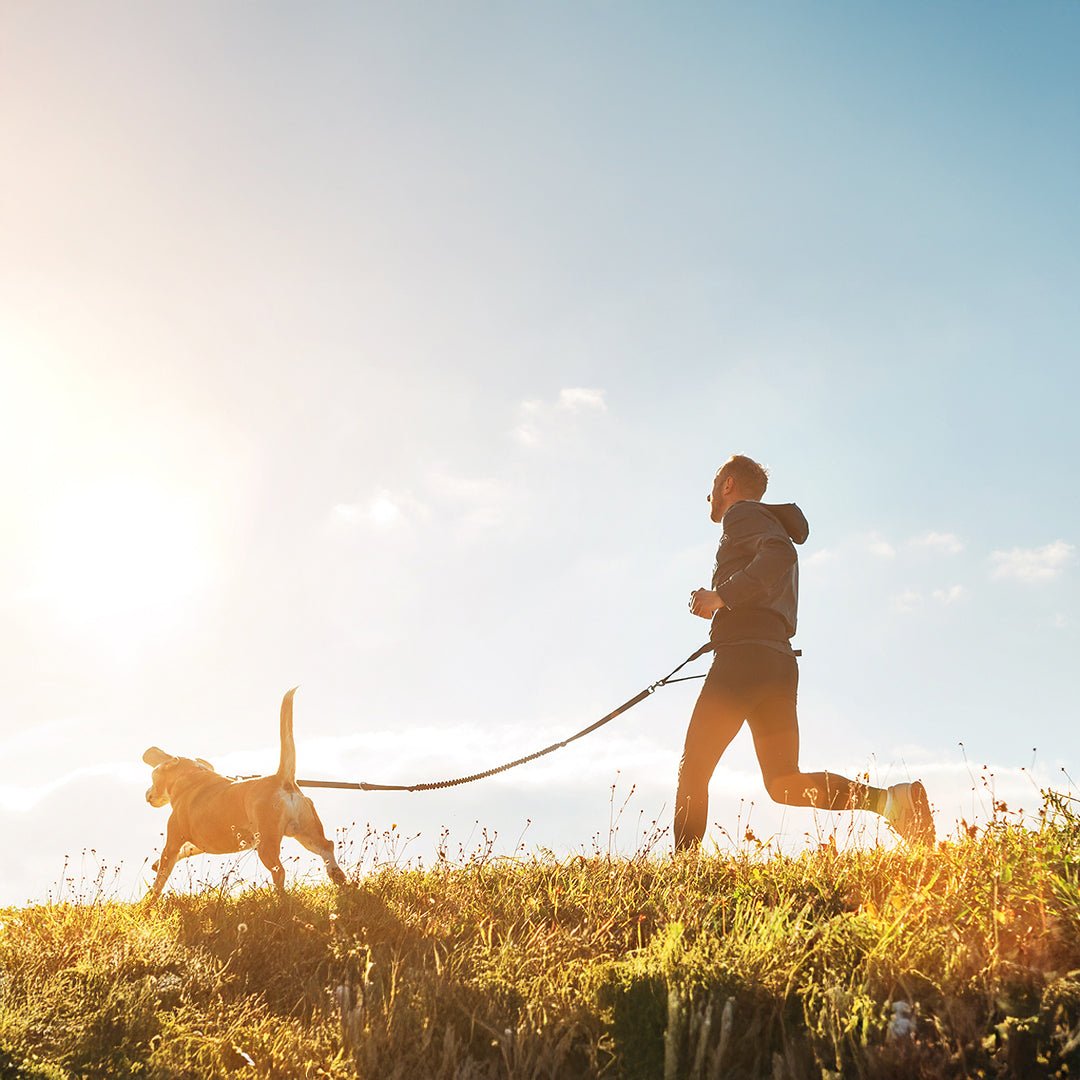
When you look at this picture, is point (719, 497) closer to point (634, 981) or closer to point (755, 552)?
point (755, 552)

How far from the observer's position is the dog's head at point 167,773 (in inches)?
310

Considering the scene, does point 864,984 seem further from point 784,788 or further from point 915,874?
point 784,788

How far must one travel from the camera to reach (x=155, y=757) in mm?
8242

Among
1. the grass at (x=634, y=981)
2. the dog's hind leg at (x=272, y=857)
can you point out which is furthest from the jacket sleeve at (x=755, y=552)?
the dog's hind leg at (x=272, y=857)

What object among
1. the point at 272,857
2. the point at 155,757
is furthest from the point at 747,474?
the point at 155,757

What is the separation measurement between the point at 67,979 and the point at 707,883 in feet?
12.1

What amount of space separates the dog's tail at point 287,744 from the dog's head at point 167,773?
1373 millimetres

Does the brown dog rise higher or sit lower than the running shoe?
lower

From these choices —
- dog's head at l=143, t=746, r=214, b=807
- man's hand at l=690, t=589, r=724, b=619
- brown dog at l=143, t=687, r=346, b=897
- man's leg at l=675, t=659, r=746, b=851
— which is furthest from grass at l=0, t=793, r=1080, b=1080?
dog's head at l=143, t=746, r=214, b=807

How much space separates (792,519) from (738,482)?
488 mm

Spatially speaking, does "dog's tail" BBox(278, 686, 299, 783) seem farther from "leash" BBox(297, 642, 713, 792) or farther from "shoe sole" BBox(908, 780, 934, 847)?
"shoe sole" BBox(908, 780, 934, 847)

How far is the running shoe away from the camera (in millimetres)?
5066

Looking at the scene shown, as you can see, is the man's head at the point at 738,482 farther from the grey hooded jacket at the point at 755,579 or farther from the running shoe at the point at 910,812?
the running shoe at the point at 910,812

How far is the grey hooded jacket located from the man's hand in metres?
0.05
